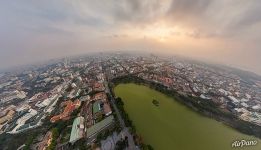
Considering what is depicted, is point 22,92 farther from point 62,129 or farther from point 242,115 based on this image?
point 242,115

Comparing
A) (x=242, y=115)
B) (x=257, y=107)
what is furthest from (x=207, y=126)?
(x=257, y=107)

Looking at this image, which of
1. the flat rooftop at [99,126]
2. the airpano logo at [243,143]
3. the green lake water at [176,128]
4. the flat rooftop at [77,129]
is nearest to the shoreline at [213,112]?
the green lake water at [176,128]


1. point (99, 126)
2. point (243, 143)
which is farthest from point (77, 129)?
point (243, 143)

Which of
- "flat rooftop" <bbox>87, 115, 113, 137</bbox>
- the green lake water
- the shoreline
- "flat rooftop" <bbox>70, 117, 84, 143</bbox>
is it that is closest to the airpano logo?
the green lake water

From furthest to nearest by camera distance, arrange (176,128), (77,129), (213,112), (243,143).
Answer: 1. (213,112)
2. (77,129)
3. (176,128)
4. (243,143)

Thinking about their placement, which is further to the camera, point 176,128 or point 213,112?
point 213,112

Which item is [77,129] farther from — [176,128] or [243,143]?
[243,143]

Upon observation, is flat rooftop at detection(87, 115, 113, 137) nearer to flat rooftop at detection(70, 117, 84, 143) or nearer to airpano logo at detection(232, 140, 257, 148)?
flat rooftop at detection(70, 117, 84, 143)

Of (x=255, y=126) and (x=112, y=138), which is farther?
(x=255, y=126)
